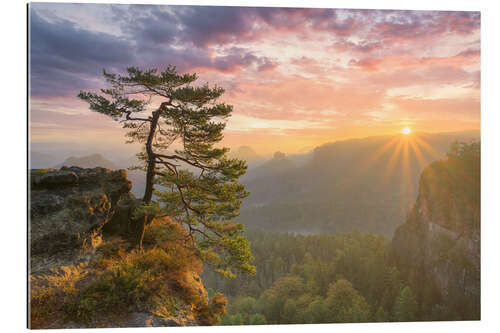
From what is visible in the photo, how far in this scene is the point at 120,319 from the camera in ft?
18.8

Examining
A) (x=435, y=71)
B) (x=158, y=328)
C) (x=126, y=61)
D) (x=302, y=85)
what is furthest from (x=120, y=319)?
(x=435, y=71)

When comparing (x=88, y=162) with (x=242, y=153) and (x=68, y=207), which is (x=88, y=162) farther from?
(x=242, y=153)

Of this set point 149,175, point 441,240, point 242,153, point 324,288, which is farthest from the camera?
point 324,288

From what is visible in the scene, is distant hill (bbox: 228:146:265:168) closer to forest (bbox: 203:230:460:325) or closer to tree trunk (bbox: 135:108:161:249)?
tree trunk (bbox: 135:108:161:249)

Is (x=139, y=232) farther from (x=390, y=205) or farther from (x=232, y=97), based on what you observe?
(x=390, y=205)

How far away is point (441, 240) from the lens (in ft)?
92.4

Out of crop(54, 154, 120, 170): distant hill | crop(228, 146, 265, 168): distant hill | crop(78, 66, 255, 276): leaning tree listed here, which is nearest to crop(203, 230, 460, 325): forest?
crop(228, 146, 265, 168): distant hill

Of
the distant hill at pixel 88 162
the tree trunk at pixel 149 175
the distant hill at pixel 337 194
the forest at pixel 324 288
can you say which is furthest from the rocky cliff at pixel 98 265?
the distant hill at pixel 337 194

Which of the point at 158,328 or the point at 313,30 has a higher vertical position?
the point at 313,30

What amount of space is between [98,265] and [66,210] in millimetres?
1670

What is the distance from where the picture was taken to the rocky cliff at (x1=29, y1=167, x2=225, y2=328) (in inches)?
226

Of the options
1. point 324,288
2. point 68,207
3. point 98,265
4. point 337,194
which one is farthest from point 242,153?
point 337,194

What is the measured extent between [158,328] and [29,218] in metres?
4.28

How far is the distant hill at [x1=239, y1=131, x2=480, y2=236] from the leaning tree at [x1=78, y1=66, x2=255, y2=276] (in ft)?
293
